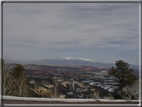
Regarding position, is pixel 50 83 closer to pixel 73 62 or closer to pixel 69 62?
pixel 69 62

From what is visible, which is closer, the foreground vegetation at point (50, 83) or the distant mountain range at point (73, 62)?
the foreground vegetation at point (50, 83)

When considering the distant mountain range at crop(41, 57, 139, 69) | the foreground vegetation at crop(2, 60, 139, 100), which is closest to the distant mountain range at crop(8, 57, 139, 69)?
the distant mountain range at crop(41, 57, 139, 69)

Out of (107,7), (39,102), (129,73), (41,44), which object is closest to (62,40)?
(41,44)

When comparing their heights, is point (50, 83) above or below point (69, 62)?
Answer: below

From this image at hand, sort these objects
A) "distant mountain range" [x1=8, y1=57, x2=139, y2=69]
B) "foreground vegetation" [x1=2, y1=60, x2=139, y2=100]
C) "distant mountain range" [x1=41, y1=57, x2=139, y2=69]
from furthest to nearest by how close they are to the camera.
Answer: "distant mountain range" [x1=41, y1=57, x2=139, y2=69], "distant mountain range" [x1=8, y1=57, x2=139, y2=69], "foreground vegetation" [x1=2, y1=60, x2=139, y2=100]

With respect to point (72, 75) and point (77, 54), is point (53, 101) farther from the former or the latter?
point (77, 54)

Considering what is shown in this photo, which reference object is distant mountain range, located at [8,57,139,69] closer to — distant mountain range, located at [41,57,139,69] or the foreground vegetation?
distant mountain range, located at [41,57,139,69]

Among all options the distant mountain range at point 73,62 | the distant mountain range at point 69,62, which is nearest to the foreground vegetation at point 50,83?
the distant mountain range at point 69,62

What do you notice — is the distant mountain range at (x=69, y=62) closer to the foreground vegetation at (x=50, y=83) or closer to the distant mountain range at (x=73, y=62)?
the distant mountain range at (x=73, y=62)

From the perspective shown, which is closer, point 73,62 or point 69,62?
point 69,62

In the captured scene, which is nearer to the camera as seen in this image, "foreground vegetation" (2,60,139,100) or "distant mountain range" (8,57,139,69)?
"foreground vegetation" (2,60,139,100)

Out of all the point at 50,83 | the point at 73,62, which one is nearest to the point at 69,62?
the point at 73,62
